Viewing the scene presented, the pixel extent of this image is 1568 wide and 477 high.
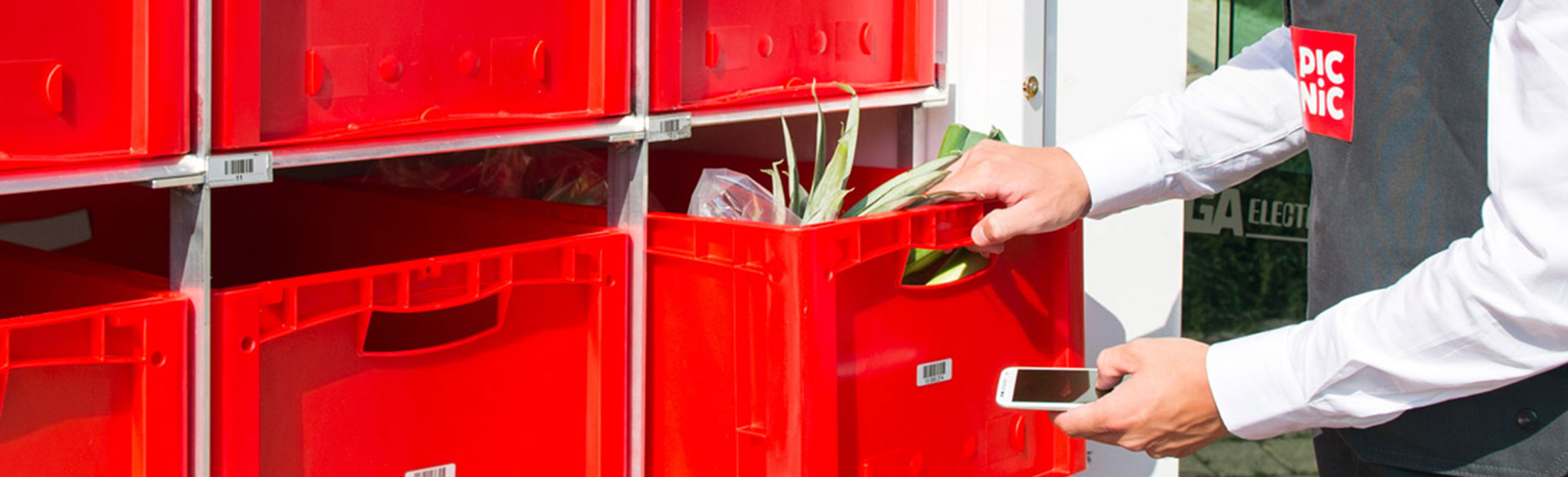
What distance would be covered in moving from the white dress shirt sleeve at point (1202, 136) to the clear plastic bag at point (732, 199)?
38cm

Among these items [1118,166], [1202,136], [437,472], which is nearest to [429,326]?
[437,472]

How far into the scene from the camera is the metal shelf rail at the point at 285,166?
41.3 inches

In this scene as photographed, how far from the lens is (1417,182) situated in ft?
4.09

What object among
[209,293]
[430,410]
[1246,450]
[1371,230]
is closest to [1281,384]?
[1371,230]

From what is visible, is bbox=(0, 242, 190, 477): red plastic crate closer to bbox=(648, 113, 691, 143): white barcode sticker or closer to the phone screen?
bbox=(648, 113, 691, 143): white barcode sticker

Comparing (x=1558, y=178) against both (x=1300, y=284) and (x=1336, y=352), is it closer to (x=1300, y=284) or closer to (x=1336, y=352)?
(x=1336, y=352)

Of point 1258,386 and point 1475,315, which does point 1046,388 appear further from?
point 1475,315

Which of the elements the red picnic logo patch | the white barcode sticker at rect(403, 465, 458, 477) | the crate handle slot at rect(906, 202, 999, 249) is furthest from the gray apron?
the white barcode sticker at rect(403, 465, 458, 477)

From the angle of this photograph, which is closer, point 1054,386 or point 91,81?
point 91,81

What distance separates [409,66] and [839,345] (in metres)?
0.47

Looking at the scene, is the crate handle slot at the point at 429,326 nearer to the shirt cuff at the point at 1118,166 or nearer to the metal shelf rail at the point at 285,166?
the metal shelf rail at the point at 285,166

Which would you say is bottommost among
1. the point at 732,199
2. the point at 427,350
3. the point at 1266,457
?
the point at 1266,457

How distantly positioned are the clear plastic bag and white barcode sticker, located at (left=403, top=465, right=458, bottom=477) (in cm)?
35

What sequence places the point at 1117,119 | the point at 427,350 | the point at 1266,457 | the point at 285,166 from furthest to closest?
the point at 1266,457 → the point at 1117,119 → the point at 427,350 → the point at 285,166
